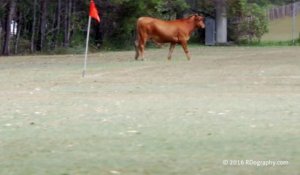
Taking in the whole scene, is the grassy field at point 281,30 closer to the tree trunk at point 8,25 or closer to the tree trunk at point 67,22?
the tree trunk at point 67,22

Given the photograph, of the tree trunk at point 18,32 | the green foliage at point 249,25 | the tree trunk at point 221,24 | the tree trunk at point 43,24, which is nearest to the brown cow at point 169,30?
the tree trunk at point 43,24

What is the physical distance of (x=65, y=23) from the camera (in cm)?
4350

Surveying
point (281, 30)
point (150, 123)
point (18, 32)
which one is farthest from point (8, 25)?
point (150, 123)

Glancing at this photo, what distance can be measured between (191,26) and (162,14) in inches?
623

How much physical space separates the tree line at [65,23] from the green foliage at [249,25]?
4591 mm

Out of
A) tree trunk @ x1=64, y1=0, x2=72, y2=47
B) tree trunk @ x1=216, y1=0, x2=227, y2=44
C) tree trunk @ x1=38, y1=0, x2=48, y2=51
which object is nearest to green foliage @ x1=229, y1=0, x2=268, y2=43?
tree trunk @ x1=216, y1=0, x2=227, y2=44

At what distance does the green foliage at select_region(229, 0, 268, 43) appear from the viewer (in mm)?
50625

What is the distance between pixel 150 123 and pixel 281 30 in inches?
1818

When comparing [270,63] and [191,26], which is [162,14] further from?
[270,63]

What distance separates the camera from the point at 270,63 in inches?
1147

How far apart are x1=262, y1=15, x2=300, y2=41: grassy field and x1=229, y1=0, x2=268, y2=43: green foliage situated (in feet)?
8.88

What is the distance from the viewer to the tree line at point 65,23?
4206cm

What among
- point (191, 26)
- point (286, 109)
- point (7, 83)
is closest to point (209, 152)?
point (286, 109)

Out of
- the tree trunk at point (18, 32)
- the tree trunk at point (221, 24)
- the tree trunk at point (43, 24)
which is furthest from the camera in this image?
the tree trunk at point (221, 24)
